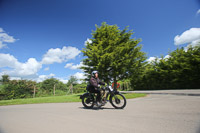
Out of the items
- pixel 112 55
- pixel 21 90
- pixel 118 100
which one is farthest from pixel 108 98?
pixel 21 90

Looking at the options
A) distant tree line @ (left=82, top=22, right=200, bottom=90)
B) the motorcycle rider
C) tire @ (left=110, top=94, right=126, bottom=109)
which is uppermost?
distant tree line @ (left=82, top=22, right=200, bottom=90)

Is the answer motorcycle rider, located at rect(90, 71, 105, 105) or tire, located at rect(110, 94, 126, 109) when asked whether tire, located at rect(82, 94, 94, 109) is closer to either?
motorcycle rider, located at rect(90, 71, 105, 105)

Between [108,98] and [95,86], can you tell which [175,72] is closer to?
[108,98]

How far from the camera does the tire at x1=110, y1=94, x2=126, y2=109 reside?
5.30 m

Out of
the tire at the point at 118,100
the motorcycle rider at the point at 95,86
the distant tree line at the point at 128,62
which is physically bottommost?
the tire at the point at 118,100

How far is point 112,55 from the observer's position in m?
13.8

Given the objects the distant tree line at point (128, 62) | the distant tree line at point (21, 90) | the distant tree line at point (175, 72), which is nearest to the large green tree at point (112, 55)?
the distant tree line at point (128, 62)

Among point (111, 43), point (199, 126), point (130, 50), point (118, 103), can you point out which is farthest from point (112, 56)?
point (199, 126)

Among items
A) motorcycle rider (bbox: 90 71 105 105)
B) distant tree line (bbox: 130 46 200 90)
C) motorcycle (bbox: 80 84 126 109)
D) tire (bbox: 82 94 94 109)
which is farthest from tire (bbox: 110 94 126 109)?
distant tree line (bbox: 130 46 200 90)

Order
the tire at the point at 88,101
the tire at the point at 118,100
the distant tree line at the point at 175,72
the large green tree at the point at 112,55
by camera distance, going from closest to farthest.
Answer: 1. the tire at the point at 118,100
2. the tire at the point at 88,101
3. the large green tree at the point at 112,55
4. the distant tree line at the point at 175,72

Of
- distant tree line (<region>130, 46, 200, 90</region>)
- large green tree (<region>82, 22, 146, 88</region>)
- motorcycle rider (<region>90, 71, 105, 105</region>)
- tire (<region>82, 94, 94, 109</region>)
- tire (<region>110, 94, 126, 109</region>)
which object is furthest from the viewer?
distant tree line (<region>130, 46, 200, 90</region>)

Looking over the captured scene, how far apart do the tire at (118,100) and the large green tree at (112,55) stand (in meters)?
8.26

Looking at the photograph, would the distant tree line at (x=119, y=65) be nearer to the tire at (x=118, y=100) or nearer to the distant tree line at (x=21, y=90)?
the distant tree line at (x=21, y=90)

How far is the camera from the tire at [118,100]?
5297 millimetres
